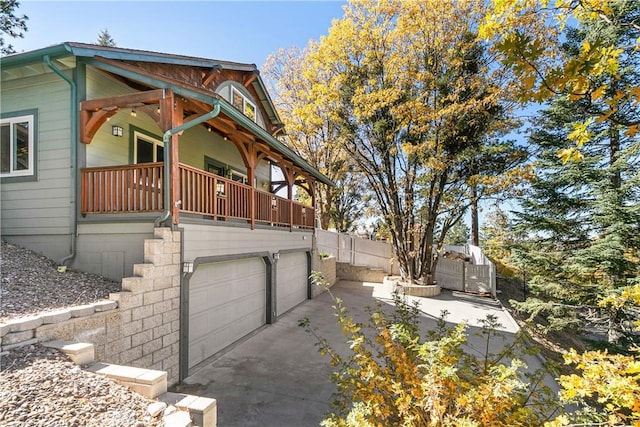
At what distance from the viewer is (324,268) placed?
13094 mm

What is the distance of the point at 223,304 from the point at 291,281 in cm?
389

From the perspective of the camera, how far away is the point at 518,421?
2270 millimetres

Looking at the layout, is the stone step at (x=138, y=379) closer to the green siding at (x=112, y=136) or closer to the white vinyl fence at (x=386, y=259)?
the green siding at (x=112, y=136)

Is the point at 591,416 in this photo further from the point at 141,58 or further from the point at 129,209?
the point at 141,58

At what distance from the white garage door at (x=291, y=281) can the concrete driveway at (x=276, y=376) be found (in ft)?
1.72

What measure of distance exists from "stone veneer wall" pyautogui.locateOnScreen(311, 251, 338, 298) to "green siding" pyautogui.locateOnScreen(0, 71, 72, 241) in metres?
8.02

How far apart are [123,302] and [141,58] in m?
5.15

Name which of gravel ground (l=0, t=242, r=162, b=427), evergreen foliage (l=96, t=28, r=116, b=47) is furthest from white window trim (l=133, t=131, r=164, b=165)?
evergreen foliage (l=96, t=28, r=116, b=47)

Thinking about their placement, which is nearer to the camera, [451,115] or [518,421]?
[518,421]

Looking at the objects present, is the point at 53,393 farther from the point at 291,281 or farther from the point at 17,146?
the point at 291,281

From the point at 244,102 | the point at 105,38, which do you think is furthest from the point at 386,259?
the point at 105,38

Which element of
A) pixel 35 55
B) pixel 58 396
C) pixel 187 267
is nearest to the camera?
pixel 58 396

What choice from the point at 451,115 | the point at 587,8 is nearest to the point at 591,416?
the point at 587,8

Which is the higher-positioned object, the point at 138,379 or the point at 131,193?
the point at 131,193
